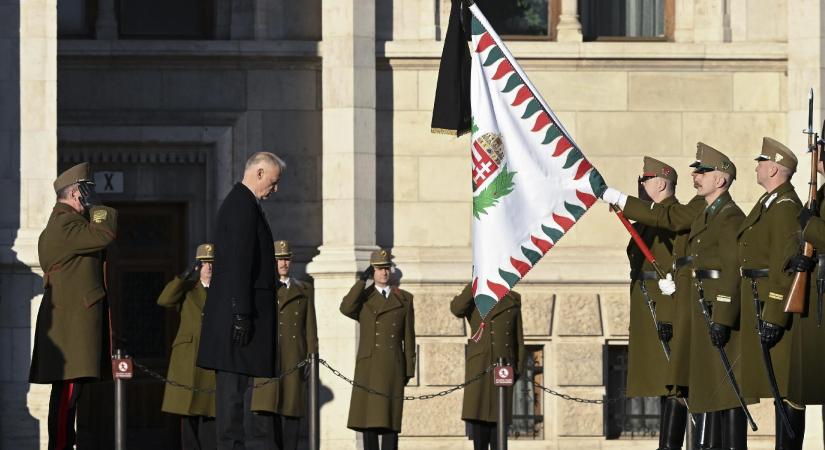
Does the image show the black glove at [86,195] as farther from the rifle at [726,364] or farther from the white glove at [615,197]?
the rifle at [726,364]

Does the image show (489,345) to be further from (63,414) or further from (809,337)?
(809,337)

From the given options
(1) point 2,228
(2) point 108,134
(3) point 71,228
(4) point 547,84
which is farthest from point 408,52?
(3) point 71,228

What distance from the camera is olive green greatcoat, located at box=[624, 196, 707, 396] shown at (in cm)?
1508

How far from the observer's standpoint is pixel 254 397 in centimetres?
1931

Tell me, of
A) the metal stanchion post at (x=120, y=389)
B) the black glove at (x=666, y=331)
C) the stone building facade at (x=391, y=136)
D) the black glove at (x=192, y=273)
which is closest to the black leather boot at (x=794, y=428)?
the black glove at (x=666, y=331)

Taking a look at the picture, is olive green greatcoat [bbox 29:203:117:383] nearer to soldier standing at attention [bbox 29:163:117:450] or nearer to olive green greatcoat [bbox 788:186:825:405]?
soldier standing at attention [bbox 29:163:117:450]

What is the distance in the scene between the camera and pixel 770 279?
14.6m

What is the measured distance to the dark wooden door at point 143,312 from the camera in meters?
21.3

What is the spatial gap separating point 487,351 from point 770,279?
16.7 ft

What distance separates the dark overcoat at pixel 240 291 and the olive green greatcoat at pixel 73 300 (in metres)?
1.60

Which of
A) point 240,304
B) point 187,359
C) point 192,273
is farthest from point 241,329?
point 192,273

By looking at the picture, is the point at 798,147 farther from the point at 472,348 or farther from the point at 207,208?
the point at 207,208

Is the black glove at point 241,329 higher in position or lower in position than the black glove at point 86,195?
lower

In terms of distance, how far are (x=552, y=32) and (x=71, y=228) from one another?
7596 mm
